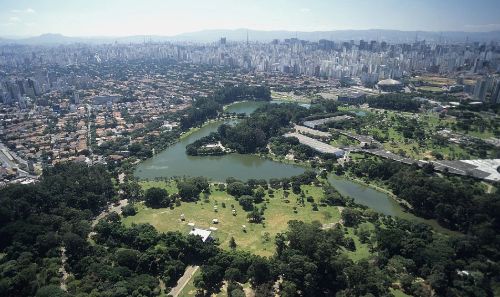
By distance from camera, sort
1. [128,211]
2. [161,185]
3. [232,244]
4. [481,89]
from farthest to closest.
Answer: [481,89], [161,185], [128,211], [232,244]

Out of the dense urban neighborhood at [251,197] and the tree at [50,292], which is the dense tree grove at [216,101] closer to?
the dense urban neighborhood at [251,197]

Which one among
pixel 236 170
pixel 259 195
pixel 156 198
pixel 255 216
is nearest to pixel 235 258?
pixel 255 216

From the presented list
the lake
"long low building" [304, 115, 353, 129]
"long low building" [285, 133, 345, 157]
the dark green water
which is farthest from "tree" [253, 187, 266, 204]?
"long low building" [304, 115, 353, 129]

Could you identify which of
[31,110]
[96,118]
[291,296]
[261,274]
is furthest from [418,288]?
[31,110]

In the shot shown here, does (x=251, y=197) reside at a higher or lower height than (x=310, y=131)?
higher

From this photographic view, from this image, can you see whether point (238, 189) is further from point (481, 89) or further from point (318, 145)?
point (481, 89)

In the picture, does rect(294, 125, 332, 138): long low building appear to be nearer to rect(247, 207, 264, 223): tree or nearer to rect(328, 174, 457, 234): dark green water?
rect(328, 174, 457, 234): dark green water

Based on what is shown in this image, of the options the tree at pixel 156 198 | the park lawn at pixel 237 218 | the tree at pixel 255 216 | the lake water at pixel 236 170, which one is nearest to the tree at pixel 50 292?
the park lawn at pixel 237 218
